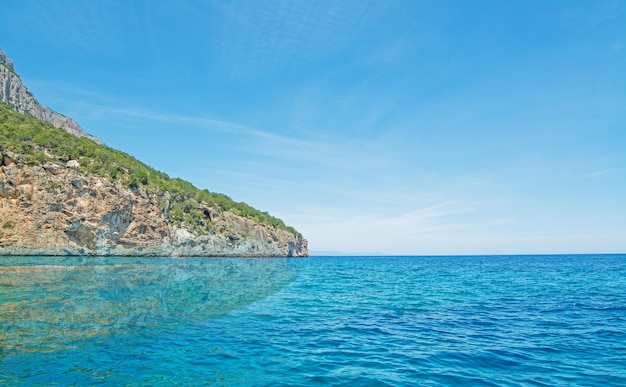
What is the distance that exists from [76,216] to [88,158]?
13950mm

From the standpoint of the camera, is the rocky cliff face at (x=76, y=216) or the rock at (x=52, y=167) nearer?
the rocky cliff face at (x=76, y=216)

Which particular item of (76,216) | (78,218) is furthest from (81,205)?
(78,218)

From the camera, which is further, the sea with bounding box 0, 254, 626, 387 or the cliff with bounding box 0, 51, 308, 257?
the cliff with bounding box 0, 51, 308, 257

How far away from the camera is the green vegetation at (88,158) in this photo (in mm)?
63812

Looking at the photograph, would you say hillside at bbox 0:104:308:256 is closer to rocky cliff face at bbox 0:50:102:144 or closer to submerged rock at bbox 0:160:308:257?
submerged rock at bbox 0:160:308:257

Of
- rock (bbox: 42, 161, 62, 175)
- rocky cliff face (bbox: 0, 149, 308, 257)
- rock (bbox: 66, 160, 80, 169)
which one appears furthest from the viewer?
rock (bbox: 66, 160, 80, 169)

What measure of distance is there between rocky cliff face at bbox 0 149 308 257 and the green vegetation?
192 centimetres

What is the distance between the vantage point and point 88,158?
237 ft

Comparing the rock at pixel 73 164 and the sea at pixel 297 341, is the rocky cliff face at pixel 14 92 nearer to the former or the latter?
the rock at pixel 73 164

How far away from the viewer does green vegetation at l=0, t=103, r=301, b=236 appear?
63812 mm

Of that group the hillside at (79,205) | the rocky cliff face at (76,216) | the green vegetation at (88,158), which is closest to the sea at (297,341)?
the rocky cliff face at (76,216)

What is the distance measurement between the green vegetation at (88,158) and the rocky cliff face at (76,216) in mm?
1916

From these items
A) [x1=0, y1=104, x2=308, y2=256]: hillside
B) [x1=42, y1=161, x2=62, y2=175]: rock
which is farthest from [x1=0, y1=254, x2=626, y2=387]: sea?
[x1=42, y1=161, x2=62, y2=175]: rock

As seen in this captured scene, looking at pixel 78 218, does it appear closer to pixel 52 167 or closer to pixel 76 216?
pixel 76 216
